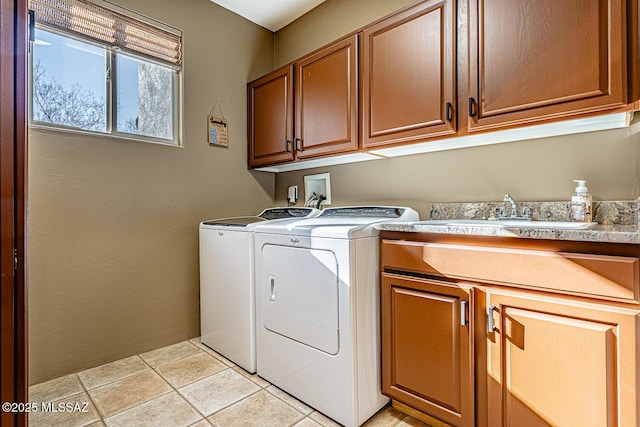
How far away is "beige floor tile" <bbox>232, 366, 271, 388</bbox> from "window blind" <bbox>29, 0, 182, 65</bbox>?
2.21m

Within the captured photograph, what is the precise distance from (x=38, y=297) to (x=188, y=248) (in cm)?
91

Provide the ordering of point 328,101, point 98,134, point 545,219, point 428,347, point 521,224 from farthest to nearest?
point 328,101 < point 98,134 < point 545,219 < point 521,224 < point 428,347

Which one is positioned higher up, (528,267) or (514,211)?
(514,211)

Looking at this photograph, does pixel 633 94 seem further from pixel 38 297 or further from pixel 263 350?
pixel 38 297

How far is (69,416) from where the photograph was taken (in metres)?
1.60

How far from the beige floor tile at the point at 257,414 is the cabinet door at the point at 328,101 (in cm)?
150

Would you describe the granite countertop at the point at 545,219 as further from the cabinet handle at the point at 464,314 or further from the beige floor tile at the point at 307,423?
the beige floor tile at the point at 307,423

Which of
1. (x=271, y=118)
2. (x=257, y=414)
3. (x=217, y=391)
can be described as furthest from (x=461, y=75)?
(x=217, y=391)

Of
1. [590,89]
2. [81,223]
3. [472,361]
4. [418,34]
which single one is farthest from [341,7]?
[472,361]

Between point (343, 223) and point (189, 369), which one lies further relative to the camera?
point (189, 369)

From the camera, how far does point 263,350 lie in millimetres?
1941

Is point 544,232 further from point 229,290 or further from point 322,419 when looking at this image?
point 229,290

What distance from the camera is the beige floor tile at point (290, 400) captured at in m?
1.64

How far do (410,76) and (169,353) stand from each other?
7.81 ft
